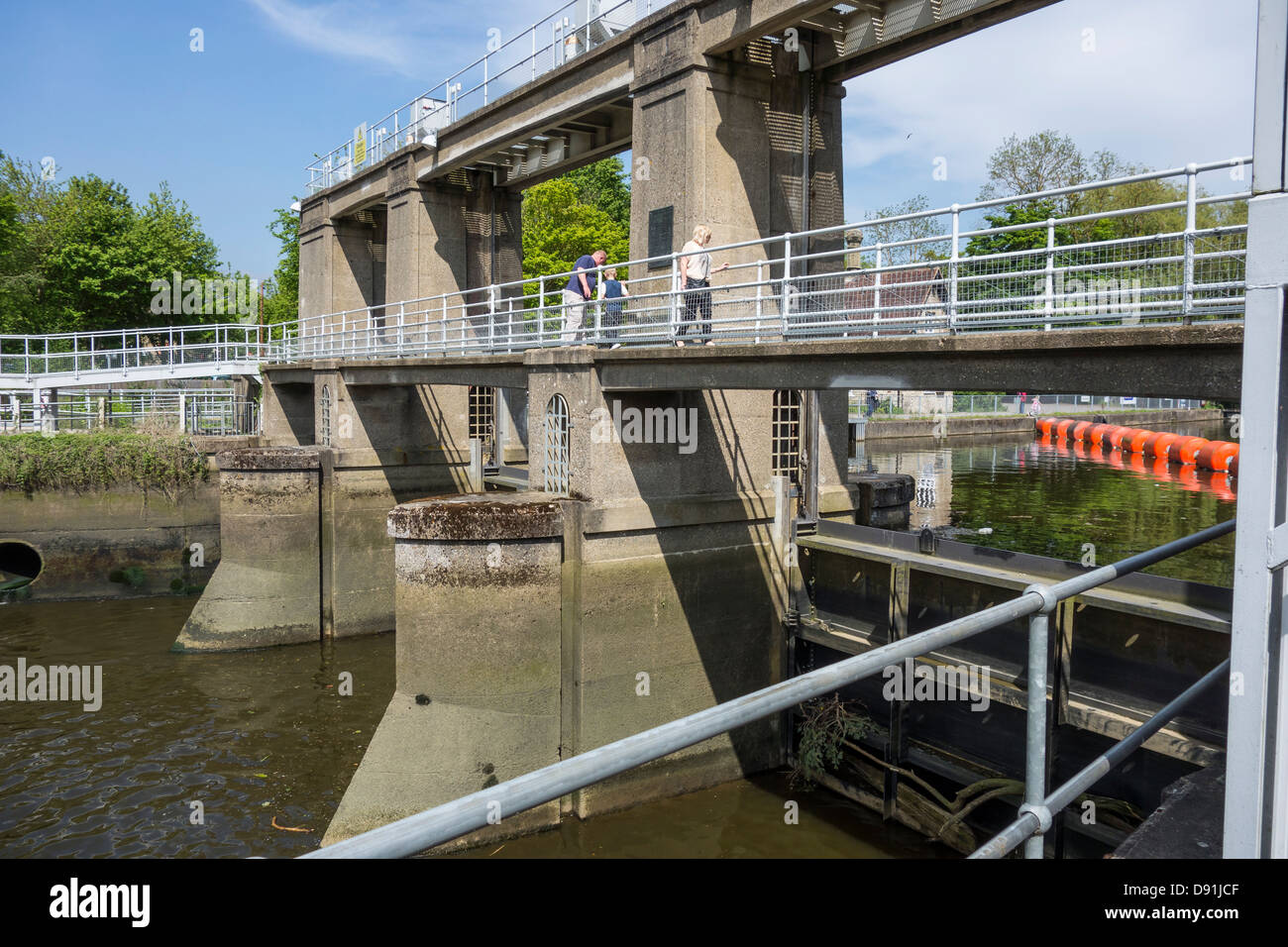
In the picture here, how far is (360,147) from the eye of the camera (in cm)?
2972

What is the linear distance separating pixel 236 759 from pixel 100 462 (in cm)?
1383

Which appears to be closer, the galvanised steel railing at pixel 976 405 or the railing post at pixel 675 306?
the railing post at pixel 675 306

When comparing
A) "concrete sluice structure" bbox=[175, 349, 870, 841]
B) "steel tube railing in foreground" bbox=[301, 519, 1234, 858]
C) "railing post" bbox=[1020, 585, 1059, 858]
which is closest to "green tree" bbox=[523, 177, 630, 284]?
"concrete sluice structure" bbox=[175, 349, 870, 841]

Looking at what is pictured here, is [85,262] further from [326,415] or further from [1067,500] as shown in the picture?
[1067,500]

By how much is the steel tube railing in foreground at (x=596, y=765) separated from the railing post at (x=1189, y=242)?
5.58 meters

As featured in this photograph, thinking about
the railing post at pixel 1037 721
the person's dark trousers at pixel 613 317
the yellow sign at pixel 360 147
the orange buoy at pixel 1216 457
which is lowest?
the orange buoy at pixel 1216 457

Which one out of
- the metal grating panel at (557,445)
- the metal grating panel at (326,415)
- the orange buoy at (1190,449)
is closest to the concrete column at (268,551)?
the metal grating panel at (326,415)

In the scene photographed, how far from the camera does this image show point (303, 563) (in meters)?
21.5

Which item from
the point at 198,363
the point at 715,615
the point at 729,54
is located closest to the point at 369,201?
the point at 198,363

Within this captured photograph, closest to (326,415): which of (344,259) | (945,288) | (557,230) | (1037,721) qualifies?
(344,259)

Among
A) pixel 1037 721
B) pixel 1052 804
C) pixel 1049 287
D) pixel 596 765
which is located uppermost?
pixel 1049 287

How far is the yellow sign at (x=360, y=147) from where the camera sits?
29391 millimetres

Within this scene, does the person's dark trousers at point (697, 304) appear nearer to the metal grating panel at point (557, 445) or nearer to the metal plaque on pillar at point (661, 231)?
the metal grating panel at point (557, 445)

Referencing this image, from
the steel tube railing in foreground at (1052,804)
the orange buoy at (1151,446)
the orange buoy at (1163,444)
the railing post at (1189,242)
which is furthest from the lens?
the orange buoy at (1151,446)
